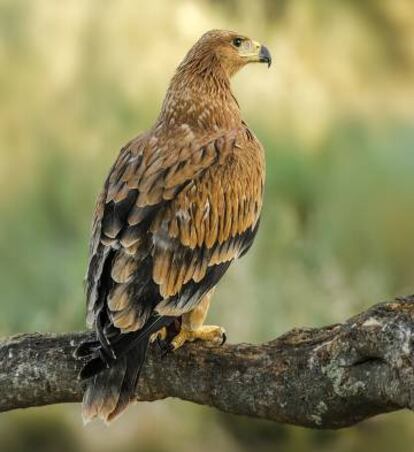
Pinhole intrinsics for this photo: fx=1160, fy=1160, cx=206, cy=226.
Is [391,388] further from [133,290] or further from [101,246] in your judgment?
[101,246]

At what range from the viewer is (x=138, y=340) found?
12.1ft

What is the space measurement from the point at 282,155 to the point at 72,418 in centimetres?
291

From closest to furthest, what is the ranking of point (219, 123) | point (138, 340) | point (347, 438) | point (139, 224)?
point (138, 340)
point (139, 224)
point (219, 123)
point (347, 438)

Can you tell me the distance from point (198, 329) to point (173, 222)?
45 cm

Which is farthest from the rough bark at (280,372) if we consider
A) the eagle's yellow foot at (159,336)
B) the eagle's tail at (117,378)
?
the eagle's tail at (117,378)

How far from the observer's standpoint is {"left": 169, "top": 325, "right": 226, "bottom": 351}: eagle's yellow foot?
4.14 metres

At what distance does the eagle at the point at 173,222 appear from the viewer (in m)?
3.74

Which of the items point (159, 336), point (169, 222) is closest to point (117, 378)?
point (159, 336)

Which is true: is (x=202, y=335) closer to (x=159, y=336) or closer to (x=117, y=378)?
(x=159, y=336)

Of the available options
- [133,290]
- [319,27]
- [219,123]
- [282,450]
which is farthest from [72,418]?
[133,290]

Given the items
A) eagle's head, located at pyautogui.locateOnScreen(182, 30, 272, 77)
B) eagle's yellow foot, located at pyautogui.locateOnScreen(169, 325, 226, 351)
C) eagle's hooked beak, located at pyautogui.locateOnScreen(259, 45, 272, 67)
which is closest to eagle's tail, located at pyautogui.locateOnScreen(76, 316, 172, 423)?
eagle's yellow foot, located at pyautogui.locateOnScreen(169, 325, 226, 351)

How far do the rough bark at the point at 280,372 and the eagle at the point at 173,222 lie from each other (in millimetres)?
164

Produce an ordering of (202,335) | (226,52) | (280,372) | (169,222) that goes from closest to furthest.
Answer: (280,372) < (169,222) < (202,335) < (226,52)

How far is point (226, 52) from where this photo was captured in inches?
193
